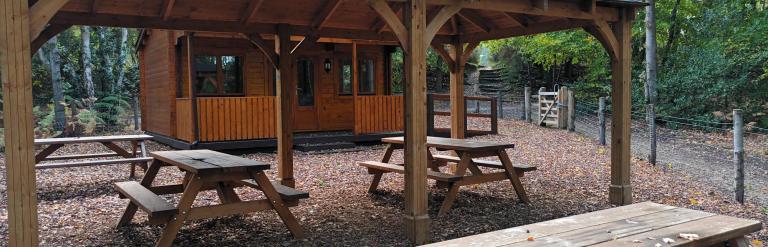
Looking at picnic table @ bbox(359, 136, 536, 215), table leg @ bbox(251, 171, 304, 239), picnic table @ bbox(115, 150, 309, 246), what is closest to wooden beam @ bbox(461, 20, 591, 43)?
picnic table @ bbox(359, 136, 536, 215)

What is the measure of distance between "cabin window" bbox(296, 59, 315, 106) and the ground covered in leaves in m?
3.20

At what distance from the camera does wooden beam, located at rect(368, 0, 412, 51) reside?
5.13 m

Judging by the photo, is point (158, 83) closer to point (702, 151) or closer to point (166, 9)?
point (166, 9)

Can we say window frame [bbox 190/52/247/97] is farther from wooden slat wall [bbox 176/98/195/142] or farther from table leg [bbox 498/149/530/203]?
table leg [bbox 498/149/530/203]

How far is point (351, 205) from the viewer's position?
23.3 feet

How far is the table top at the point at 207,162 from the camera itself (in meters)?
5.05

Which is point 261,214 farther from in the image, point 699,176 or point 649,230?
point 699,176

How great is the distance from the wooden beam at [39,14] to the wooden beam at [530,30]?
5.65m

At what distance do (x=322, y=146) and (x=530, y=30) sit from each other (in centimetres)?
629

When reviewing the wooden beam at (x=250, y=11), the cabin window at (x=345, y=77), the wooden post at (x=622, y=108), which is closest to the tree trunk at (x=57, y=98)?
the cabin window at (x=345, y=77)

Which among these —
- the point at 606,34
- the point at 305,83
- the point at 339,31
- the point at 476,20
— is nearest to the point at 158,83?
the point at 305,83

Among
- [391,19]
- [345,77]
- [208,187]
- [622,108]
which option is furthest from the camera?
[345,77]

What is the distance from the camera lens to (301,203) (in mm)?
7137

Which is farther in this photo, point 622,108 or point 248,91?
point 248,91
